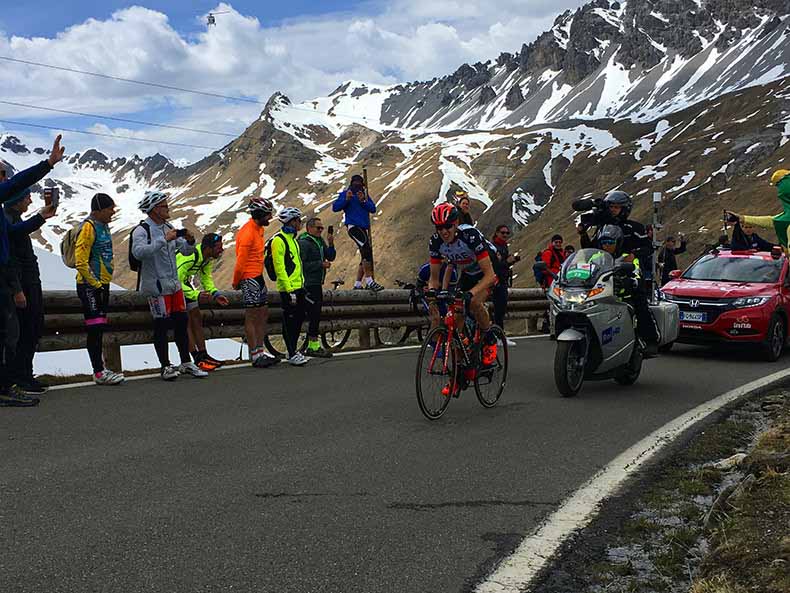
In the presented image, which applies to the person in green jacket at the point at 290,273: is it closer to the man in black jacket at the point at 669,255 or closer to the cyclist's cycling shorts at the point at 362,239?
the cyclist's cycling shorts at the point at 362,239

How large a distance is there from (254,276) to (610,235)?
442cm

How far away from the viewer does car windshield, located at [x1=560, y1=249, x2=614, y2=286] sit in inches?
351

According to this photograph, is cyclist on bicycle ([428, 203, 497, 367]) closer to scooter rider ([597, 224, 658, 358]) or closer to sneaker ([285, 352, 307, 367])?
scooter rider ([597, 224, 658, 358])

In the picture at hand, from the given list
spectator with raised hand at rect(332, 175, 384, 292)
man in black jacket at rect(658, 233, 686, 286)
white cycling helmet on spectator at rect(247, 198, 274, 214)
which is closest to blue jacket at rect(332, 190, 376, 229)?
spectator with raised hand at rect(332, 175, 384, 292)

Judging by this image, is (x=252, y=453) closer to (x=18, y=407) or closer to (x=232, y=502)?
(x=232, y=502)

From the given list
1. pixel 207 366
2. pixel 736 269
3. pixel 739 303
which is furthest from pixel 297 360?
pixel 736 269

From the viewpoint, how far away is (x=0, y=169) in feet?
26.0

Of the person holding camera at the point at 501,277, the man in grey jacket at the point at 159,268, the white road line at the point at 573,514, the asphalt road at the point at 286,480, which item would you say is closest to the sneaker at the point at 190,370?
the man in grey jacket at the point at 159,268

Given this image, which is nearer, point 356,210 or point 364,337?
point 364,337

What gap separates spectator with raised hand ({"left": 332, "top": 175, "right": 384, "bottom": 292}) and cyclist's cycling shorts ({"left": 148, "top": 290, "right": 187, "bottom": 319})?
5467 millimetres

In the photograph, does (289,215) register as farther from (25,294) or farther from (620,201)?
(620,201)

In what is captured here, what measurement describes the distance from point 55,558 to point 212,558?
0.67m

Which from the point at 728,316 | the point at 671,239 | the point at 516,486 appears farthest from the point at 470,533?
the point at 671,239

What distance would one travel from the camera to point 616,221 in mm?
9641
